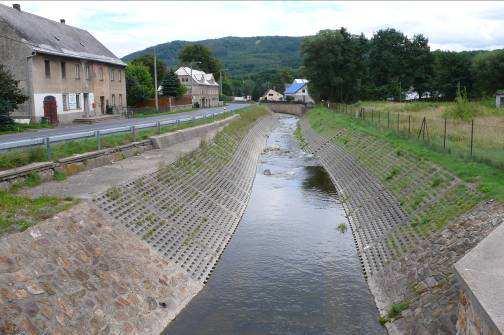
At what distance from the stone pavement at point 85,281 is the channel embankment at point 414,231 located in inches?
265

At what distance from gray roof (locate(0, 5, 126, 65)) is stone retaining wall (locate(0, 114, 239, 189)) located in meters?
17.3

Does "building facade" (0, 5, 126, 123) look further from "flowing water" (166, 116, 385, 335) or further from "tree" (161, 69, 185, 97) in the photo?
"flowing water" (166, 116, 385, 335)

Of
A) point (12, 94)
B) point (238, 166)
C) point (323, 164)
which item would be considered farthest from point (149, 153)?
point (323, 164)

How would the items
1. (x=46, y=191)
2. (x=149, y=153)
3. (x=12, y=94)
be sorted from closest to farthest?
(x=46, y=191)
(x=149, y=153)
(x=12, y=94)

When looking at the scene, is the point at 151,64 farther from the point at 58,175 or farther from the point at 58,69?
the point at 58,175

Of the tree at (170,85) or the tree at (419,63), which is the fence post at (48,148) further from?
the tree at (419,63)

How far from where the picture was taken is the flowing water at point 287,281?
1454cm

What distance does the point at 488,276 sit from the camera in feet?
33.5

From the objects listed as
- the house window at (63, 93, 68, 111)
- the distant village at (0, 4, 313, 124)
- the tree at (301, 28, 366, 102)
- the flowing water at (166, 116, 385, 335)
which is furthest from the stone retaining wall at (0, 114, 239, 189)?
the tree at (301, 28, 366, 102)

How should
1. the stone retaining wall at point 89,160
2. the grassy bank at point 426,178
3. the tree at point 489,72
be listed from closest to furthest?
the grassy bank at point 426,178
the stone retaining wall at point 89,160
the tree at point 489,72

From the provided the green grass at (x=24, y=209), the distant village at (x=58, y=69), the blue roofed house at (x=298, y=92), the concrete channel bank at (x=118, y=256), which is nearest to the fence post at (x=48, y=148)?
the concrete channel bank at (x=118, y=256)

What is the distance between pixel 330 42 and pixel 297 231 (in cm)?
6803

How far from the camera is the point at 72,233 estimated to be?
14.9m

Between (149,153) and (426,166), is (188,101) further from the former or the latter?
(426,166)
